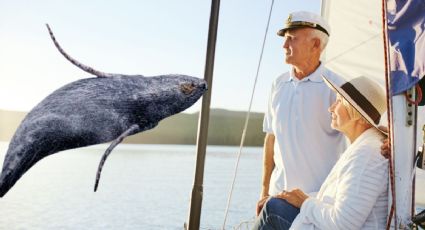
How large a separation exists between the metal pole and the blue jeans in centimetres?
141

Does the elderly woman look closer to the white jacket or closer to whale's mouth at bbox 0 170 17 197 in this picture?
the white jacket

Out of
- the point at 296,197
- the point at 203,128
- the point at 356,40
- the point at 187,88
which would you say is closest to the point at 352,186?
the point at 296,197

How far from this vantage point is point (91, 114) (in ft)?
9.21

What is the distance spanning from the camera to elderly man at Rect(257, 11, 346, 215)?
14.4ft

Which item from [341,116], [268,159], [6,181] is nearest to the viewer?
[6,181]

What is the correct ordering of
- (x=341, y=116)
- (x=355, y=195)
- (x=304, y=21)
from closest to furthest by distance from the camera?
(x=355, y=195) < (x=341, y=116) < (x=304, y=21)

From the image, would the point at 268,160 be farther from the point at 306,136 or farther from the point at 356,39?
the point at 356,39

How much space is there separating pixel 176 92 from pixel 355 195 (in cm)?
107

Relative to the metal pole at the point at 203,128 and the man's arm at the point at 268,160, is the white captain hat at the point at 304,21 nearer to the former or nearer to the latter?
the metal pole at the point at 203,128

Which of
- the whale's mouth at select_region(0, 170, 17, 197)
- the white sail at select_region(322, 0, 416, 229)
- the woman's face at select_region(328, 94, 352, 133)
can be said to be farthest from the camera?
the white sail at select_region(322, 0, 416, 229)

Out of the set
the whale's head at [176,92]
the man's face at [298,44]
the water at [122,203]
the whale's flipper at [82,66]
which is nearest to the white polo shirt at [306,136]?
the man's face at [298,44]

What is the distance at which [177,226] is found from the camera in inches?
1460

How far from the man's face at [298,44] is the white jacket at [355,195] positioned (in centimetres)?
117

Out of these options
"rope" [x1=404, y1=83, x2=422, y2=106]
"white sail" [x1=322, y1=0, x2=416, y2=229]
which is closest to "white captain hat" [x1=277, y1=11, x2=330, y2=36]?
"rope" [x1=404, y1=83, x2=422, y2=106]
